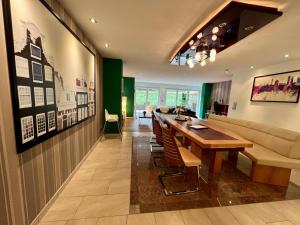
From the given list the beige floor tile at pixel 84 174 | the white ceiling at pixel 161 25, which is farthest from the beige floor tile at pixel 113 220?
the white ceiling at pixel 161 25

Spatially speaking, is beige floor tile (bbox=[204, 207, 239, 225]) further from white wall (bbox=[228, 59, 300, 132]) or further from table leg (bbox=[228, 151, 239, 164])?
white wall (bbox=[228, 59, 300, 132])

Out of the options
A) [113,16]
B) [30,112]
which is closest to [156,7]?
[113,16]

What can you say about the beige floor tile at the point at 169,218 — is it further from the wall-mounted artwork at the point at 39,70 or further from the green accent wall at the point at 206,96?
the green accent wall at the point at 206,96

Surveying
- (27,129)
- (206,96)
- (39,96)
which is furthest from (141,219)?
(206,96)

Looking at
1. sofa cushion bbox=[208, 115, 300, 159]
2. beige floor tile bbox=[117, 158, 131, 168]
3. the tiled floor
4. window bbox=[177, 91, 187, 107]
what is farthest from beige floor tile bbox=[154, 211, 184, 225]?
window bbox=[177, 91, 187, 107]

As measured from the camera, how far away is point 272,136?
2.53 meters

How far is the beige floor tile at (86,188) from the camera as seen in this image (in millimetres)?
1884

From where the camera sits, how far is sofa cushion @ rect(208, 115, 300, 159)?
2176mm

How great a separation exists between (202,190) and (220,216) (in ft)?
1.49

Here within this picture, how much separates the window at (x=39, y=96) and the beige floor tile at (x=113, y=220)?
138cm

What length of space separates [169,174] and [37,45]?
2.51 m

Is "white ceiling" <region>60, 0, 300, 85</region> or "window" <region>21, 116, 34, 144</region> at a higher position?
"white ceiling" <region>60, 0, 300, 85</region>

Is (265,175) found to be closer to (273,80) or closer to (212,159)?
(212,159)

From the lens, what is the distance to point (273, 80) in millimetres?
4066
